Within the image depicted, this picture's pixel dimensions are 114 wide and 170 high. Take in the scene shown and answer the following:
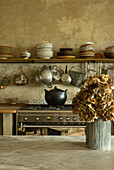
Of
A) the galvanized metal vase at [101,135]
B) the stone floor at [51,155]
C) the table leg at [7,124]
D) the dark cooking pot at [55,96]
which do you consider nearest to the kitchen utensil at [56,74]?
the dark cooking pot at [55,96]

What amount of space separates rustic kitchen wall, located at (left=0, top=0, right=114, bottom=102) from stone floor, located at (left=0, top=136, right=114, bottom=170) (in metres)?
2.34

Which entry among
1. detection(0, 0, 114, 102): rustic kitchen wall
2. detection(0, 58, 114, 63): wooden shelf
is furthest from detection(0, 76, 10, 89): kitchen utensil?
detection(0, 58, 114, 63): wooden shelf

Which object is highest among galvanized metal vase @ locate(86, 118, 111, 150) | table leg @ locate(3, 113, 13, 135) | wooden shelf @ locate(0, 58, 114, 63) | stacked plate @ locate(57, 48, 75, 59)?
stacked plate @ locate(57, 48, 75, 59)

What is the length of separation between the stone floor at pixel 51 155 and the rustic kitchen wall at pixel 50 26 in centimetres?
234

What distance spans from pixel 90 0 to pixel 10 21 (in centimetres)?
135

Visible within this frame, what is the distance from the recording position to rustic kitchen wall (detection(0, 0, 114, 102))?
390cm

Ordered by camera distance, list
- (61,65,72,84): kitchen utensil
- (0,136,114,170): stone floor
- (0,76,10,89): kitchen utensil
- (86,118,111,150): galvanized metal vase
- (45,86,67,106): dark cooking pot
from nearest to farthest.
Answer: (0,136,114,170): stone floor, (86,118,111,150): galvanized metal vase, (45,86,67,106): dark cooking pot, (61,65,72,84): kitchen utensil, (0,76,10,89): kitchen utensil

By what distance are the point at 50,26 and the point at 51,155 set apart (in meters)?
2.93

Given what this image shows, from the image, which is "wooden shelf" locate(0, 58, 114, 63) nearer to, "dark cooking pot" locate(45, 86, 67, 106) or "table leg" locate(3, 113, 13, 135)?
"dark cooking pot" locate(45, 86, 67, 106)

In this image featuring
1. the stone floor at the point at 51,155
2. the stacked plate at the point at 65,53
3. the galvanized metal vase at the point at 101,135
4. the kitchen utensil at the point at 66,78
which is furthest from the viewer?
the kitchen utensil at the point at 66,78

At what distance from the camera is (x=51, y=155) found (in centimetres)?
130

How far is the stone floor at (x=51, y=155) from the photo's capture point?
1146mm

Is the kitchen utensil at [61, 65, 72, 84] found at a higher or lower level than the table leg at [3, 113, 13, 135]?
higher

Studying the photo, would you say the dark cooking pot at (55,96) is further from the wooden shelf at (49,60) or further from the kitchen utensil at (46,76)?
the wooden shelf at (49,60)
